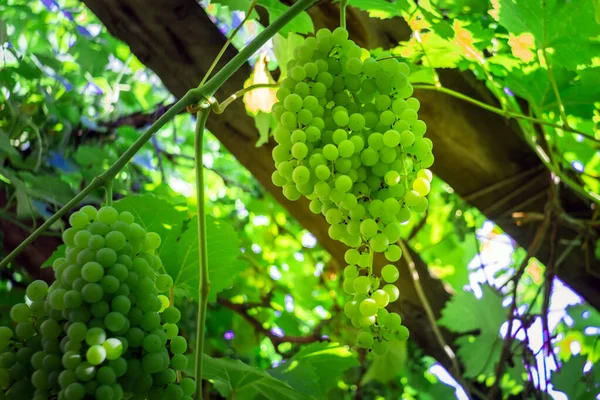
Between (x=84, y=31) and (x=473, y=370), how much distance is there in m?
1.37

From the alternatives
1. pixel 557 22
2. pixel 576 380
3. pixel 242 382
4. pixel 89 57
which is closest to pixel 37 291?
pixel 242 382

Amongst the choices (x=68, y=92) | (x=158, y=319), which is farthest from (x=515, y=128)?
(x=68, y=92)

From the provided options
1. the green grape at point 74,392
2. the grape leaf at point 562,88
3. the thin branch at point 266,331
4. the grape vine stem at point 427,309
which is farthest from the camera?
the thin branch at point 266,331

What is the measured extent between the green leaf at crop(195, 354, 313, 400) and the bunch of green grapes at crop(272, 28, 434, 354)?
25 cm

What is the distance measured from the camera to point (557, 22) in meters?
0.78

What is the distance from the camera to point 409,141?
556mm

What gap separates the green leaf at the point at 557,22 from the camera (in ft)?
2.54

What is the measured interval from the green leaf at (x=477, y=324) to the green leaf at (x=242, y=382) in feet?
1.82

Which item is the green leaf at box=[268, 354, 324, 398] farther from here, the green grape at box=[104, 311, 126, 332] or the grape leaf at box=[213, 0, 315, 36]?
the grape leaf at box=[213, 0, 315, 36]

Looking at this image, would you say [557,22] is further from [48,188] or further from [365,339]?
Answer: [48,188]

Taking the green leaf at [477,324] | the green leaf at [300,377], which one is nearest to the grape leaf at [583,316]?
the green leaf at [477,324]

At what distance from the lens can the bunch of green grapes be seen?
1.79 ft

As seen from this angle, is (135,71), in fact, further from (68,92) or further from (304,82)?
(304,82)

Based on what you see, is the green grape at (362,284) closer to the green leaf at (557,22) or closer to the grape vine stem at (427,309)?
the green leaf at (557,22)
